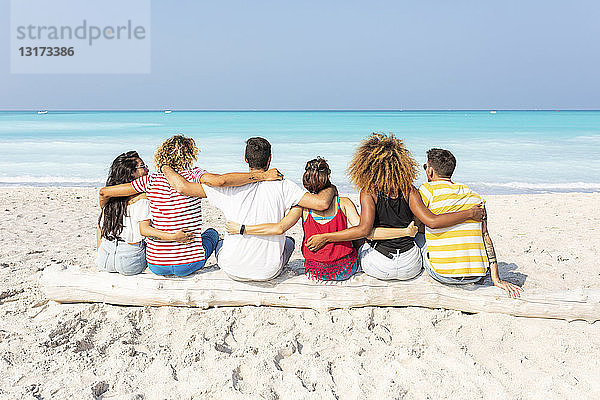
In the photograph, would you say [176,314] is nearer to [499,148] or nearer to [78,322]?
[78,322]

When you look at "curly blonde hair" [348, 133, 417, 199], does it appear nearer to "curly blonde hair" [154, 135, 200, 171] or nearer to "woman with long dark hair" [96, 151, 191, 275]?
"curly blonde hair" [154, 135, 200, 171]

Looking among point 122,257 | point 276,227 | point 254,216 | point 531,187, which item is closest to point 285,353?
point 276,227

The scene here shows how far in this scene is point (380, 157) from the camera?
3.73 m

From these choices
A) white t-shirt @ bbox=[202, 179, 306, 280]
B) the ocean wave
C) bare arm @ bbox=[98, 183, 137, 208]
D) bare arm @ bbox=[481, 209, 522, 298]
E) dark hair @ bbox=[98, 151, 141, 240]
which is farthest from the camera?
the ocean wave

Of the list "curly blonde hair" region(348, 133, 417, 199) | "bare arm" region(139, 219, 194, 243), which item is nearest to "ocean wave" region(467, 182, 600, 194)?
"curly blonde hair" region(348, 133, 417, 199)

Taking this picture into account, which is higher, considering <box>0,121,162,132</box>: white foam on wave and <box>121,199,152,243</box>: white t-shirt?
<box>0,121,162,132</box>: white foam on wave

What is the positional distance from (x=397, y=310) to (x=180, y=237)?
5.90 feet

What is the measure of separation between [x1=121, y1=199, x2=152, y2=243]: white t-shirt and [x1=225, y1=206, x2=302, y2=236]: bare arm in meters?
0.79

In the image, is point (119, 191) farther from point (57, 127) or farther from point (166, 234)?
point (57, 127)

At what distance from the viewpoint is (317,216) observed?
154 inches

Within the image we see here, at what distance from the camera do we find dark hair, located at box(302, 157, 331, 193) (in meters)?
3.78

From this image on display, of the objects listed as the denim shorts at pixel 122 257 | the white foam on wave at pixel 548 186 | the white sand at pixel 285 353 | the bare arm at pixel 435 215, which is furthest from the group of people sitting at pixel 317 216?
the white foam on wave at pixel 548 186

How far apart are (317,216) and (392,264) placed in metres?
0.69

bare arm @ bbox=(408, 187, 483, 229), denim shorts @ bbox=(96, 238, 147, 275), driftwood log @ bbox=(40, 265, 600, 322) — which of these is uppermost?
bare arm @ bbox=(408, 187, 483, 229)
